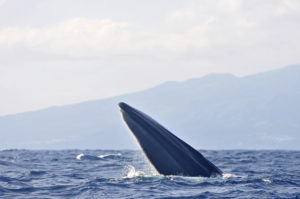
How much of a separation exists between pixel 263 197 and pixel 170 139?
3451 mm

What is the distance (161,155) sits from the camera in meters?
17.7

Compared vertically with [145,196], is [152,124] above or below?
above

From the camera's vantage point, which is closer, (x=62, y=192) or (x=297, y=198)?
(x=297, y=198)

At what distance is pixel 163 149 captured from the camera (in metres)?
17.8

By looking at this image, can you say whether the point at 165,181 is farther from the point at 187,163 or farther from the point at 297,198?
the point at 297,198

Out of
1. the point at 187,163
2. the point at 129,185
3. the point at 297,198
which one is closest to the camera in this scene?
the point at 297,198

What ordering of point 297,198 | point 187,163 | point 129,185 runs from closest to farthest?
point 297,198 → point 187,163 → point 129,185

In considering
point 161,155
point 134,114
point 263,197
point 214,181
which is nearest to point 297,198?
point 263,197

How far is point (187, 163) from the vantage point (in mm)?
18156

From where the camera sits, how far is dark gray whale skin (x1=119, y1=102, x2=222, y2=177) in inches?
697

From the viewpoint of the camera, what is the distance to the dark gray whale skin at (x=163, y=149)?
697 inches

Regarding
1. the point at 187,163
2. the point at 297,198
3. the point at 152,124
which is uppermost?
the point at 152,124

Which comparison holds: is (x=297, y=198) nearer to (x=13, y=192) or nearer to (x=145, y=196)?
(x=145, y=196)

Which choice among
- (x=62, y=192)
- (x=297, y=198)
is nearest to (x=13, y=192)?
(x=62, y=192)
